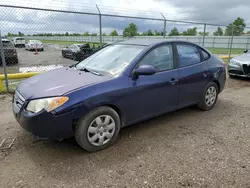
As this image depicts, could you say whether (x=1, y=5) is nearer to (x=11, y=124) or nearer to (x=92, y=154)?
(x=11, y=124)

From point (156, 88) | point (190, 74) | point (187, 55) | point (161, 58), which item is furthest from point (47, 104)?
point (187, 55)

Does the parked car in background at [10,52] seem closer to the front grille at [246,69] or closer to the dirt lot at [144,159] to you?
the dirt lot at [144,159]

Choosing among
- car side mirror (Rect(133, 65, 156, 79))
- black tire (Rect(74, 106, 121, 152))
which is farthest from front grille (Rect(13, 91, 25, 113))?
car side mirror (Rect(133, 65, 156, 79))

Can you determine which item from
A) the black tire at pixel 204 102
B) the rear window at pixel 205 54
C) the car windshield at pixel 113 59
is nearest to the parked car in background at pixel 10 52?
the car windshield at pixel 113 59

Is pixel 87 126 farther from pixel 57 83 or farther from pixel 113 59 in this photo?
pixel 113 59

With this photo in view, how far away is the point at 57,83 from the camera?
3041 millimetres

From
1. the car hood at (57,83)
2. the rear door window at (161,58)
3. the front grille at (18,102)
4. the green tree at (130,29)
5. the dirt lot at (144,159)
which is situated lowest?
the dirt lot at (144,159)

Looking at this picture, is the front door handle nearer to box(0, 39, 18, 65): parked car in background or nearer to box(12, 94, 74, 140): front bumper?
box(12, 94, 74, 140): front bumper

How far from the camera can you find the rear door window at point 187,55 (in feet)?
13.3

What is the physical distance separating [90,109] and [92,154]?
0.66 meters

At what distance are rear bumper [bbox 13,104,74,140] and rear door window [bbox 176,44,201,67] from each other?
2395 millimetres

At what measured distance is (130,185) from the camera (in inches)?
94.2

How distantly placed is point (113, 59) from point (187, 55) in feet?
5.12

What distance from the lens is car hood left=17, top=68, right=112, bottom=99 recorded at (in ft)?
9.18
